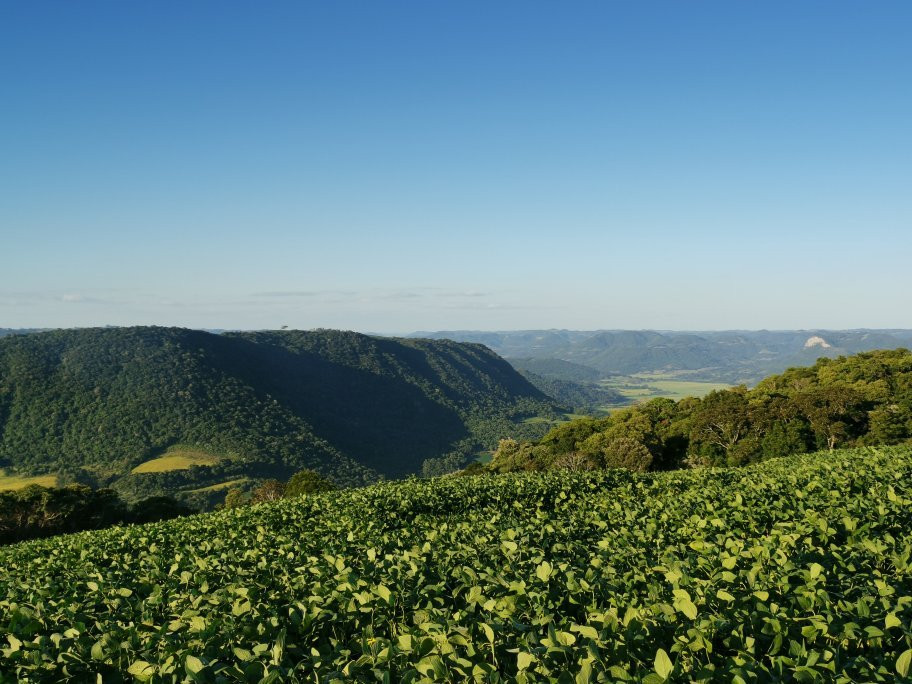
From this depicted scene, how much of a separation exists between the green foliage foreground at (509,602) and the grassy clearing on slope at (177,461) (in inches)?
5324

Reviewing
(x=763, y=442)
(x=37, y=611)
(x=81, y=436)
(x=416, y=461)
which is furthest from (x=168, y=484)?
(x=37, y=611)

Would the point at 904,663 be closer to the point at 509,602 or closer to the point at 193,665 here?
the point at 509,602

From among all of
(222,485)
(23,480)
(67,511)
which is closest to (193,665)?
(67,511)

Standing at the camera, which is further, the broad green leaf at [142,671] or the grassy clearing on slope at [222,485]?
the grassy clearing on slope at [222,485]

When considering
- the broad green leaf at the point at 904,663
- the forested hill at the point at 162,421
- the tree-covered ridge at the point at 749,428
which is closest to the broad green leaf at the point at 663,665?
the broad green leaf at the point at 904,663

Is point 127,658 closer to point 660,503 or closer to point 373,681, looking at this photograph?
point 373,681

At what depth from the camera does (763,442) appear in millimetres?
41750

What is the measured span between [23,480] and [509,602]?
486 ft

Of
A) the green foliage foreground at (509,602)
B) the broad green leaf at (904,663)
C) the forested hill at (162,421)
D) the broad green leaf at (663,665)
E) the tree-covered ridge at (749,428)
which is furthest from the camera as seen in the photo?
the forested hill at (162,421)

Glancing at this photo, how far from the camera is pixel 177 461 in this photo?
13088 centimetres

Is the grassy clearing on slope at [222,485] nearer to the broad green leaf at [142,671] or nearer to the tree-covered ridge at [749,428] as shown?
the tree-covered ridge at [749,428]

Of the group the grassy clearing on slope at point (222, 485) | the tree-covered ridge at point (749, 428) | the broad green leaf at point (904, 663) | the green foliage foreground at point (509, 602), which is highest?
the broad green leaf at point (904, 663)

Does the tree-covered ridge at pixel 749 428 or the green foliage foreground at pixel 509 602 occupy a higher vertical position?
the green foliage foreground at pixel 509 602

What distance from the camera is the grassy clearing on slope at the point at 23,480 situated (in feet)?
355
